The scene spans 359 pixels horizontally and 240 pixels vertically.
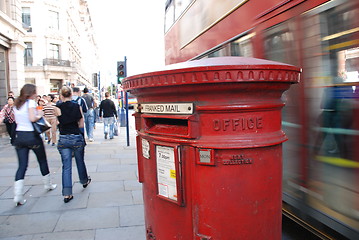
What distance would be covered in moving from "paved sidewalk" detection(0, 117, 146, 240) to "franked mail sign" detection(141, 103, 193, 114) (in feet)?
6.22

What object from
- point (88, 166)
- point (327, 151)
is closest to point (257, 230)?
point (327, 151)

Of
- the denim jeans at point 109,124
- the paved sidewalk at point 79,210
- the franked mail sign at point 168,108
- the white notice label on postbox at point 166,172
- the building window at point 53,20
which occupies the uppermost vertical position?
the building window at point 53,20

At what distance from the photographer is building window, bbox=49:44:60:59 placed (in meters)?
37.4

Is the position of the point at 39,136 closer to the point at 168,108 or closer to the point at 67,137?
the point at 67,137

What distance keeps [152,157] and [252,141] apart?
0.61 metres

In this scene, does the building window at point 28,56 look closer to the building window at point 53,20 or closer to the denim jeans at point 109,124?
the building window at point 53,20

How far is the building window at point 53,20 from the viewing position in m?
36.9

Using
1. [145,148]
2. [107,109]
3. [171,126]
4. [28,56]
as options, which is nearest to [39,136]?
[145,148]

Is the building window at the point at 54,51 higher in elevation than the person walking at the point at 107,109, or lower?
higher

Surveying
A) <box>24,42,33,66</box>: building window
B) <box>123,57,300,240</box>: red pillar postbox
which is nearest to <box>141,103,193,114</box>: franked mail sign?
<box>123,57,300,240</box>: red pillar postbox

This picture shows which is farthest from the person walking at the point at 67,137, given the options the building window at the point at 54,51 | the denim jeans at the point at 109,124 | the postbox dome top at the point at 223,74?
the building window at the point at 54,51

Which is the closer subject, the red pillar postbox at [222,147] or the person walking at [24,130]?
the red pillar postbox at [222,147]

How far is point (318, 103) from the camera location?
270cm

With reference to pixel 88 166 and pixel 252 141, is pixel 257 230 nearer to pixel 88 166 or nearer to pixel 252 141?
pixel 252 141
